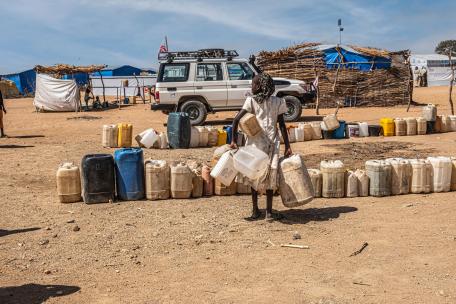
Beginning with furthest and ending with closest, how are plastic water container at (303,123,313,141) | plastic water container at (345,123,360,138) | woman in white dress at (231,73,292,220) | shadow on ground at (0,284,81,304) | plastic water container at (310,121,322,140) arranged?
plastic water container at (345,123,360,138), plastic water container at (310,121,322,140), plastic water container at (303,123,313,141), woman in white dress at (231,73,292,220), shadow on ground at (0,284,81,304)

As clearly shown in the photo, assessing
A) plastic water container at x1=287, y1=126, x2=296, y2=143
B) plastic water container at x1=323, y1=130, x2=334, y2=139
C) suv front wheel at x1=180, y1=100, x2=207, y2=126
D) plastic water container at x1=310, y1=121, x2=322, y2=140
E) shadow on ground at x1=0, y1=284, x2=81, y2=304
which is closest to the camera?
shadow on ground at x1=0, y1=284, x2=81, y2=304

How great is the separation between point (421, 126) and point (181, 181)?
9.07m

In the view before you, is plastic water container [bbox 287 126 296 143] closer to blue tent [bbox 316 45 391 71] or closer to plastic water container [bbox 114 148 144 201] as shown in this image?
plastic water container [bbox 114 148 144 201]

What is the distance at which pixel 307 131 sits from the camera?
1350cm

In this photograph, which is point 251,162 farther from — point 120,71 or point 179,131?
point 120,71

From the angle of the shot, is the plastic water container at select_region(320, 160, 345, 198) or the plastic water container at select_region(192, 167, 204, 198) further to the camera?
the plastic water container at select_region(192, 167, 204, 198)

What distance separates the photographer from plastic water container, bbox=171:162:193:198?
7.37 metres

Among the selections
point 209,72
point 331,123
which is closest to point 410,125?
point 331,123

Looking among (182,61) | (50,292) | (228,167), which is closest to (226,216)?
(228,167)

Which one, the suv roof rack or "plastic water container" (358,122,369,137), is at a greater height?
the suv roof rack

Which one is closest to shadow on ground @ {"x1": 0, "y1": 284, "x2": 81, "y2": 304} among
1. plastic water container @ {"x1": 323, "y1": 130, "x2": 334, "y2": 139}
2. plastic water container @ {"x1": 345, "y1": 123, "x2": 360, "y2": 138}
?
plastic water container @ {"x1": 323, "y1": 130, "x2": 334, "y2": 139}

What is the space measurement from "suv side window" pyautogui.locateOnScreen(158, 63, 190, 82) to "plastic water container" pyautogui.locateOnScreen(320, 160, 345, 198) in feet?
31.4

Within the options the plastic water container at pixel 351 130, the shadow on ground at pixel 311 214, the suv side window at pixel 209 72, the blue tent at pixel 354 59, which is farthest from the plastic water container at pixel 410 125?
the blue tent at pixel 354 59

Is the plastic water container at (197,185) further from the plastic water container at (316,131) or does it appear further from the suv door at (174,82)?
the suv door at (174,82)
